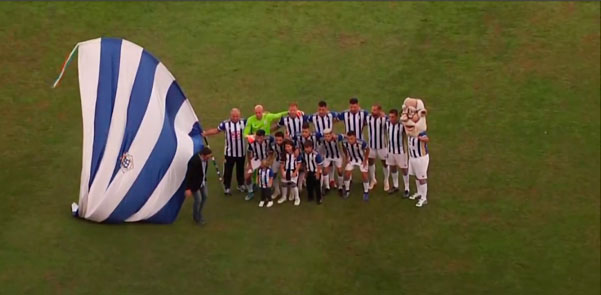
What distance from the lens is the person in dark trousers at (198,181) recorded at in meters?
15.4

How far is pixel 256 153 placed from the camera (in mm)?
16391

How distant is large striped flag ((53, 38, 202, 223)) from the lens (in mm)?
15406

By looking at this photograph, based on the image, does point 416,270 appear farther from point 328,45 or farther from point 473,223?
point 328,45

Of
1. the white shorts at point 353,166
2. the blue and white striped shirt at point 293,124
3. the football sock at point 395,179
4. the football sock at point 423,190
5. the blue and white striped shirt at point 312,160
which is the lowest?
the football sock at point 423,190

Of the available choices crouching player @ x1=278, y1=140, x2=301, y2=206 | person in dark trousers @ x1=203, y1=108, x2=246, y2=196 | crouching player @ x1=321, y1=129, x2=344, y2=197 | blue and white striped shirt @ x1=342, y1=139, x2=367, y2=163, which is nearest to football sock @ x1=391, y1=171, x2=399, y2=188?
blue and white striped shirt @ x1=342, y1=139, x2=367, y2=163

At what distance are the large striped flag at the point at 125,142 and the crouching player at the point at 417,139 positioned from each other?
3.74 m

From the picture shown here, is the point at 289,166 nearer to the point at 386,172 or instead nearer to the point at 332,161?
the point at 332,161

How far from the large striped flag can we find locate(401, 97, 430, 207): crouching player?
374 centimetres

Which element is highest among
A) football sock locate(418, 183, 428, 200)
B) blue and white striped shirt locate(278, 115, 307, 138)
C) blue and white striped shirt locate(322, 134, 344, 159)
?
blue and white striped shirt locate(278, 115, 307, 138)

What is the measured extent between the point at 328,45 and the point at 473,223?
6.54 m

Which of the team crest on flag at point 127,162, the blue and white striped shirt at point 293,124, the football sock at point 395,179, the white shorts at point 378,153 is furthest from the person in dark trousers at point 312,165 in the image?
the team crest on flag at point 127,162

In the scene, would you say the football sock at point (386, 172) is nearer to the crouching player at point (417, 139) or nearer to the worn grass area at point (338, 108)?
the worn grass area at point (338, 108)

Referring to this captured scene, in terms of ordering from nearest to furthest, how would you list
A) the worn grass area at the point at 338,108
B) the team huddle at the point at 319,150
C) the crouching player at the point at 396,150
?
the worn grass area at the point at 338,108 → the team huddle at the point at 319,150 → the crouching player at the point at 396,150

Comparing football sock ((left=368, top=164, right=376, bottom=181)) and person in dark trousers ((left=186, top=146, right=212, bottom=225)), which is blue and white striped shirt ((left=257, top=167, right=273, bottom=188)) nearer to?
person in dark trousers ((left=186, top=146, right=212, bottom=225))
